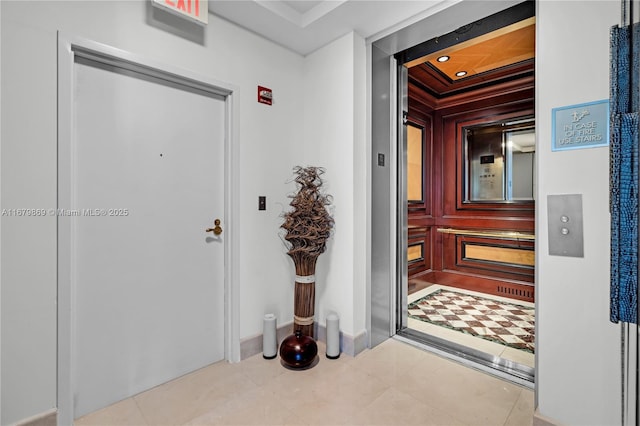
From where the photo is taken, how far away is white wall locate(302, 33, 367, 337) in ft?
7.82

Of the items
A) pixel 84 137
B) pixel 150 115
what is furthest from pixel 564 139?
pixel 84 137

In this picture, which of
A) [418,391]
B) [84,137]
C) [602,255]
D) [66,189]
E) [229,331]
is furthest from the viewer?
[229,331]

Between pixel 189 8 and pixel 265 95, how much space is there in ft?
2.37

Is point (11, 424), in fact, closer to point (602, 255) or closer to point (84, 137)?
point (84, 137)

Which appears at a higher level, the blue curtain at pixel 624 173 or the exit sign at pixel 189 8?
the exit sign at pixel 189 8

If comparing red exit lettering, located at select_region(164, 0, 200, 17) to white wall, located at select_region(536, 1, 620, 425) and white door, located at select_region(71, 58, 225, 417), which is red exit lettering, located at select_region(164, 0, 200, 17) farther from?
white wall, located at select_region(536, 1, 620, 425)

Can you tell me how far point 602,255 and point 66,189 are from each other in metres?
2.53

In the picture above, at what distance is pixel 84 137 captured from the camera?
1730 mm

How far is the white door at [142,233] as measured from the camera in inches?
68.9

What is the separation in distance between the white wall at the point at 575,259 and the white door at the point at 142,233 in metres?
1.94

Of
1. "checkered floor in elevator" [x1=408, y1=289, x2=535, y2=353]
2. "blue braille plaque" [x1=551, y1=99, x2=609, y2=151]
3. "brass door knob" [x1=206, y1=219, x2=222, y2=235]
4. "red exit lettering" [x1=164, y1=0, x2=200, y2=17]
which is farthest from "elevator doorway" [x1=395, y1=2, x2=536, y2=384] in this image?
"red exit lettering" [x1=164, y1=0, x2=200, y2=17]

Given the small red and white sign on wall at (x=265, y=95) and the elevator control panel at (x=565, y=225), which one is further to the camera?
the small red and white sign on wall at (x=265, y=95)

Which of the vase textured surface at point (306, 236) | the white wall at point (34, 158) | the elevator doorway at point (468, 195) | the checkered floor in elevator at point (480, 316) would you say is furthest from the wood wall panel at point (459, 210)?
the white wall at point (34, 158)

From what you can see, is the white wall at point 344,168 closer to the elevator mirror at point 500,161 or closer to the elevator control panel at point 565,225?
the elevator control panel at point 565,225
